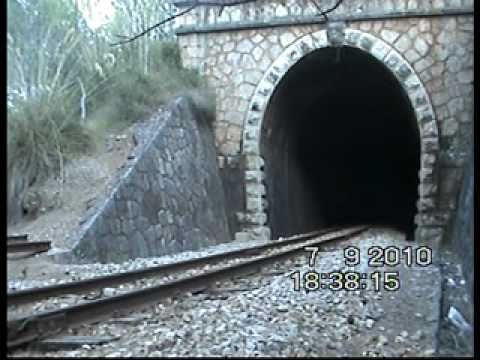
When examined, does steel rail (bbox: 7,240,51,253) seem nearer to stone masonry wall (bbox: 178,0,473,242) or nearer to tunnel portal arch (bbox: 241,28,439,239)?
tunnel portal arch (bbox: 241,28,439,239)

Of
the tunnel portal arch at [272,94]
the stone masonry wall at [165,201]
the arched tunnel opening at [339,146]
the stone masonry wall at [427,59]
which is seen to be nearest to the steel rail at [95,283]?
the stone masonry wall at [165,201]

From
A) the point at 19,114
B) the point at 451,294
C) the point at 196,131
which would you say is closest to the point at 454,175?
the point at 196,131

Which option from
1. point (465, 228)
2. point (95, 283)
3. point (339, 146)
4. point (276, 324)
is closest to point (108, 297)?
point (95, 283)

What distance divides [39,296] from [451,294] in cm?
368

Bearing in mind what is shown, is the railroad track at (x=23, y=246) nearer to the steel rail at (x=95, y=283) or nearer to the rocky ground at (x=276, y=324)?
the steel rail at (x=95, y=283)

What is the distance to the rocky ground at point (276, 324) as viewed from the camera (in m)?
3.89

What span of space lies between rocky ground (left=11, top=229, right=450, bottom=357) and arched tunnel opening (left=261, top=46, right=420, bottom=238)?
6.40 meters

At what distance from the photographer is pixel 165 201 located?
9.36 meters

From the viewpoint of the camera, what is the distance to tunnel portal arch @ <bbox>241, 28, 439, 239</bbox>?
1095 centimetres

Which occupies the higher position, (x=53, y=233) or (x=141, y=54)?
(x=141, y=54)

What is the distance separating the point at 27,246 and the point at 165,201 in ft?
13.6

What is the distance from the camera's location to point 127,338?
4.00 metres

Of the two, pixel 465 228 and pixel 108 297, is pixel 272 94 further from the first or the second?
pixel 108 297
